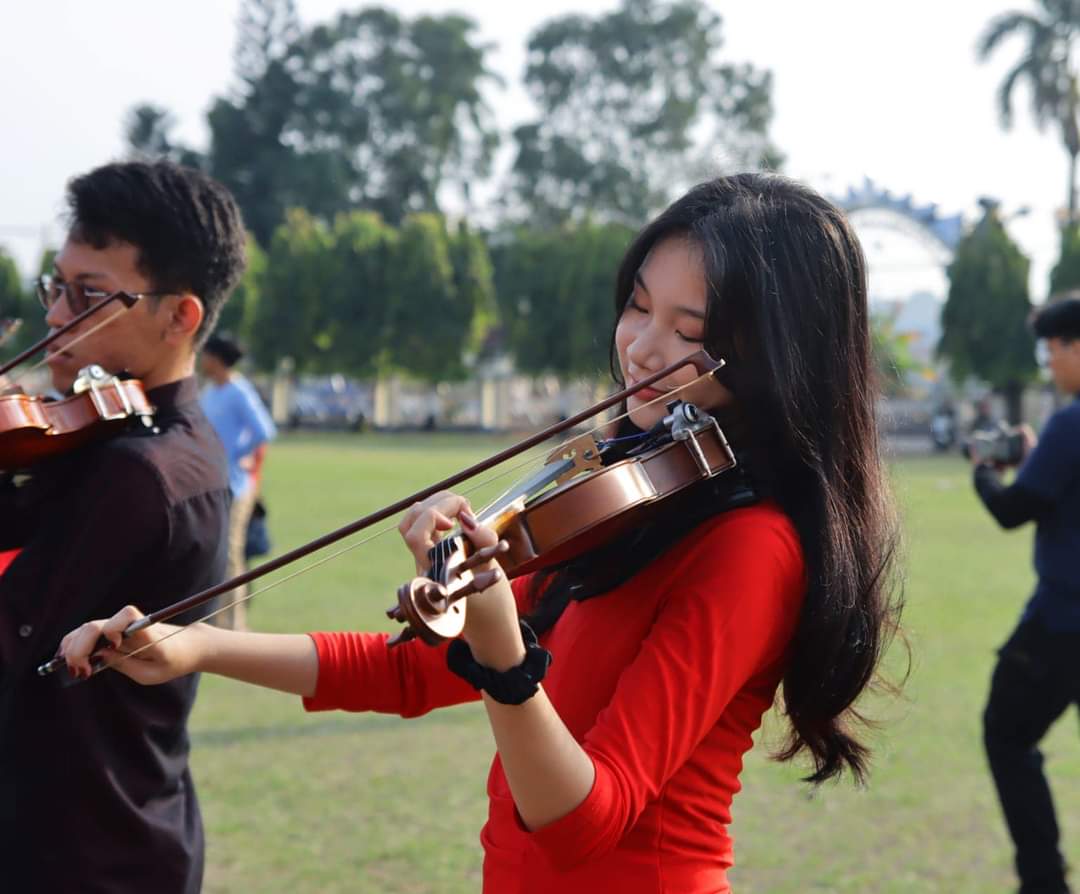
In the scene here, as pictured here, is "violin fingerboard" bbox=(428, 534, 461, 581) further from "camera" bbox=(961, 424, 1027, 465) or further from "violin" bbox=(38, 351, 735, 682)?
"camera" bbox=(961, 424, 1027, 465)

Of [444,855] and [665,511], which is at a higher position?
[665,511]

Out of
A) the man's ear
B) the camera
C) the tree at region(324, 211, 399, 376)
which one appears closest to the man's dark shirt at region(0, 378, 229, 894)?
the man's ear

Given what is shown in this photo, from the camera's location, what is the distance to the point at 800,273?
70.8 inches

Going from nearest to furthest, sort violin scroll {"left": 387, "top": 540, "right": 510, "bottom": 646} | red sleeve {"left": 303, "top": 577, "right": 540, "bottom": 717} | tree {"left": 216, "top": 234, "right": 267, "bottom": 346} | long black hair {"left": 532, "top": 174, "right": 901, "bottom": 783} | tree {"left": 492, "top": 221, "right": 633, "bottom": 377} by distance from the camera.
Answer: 1. violin scroll {"left": 387, "top": 540, "right": 510, "bottom": 646}
2. long black hair {"left": 532, "top": 174, "right": 901, "bottom": 783}
3. red sleeve {"left": 303, "top": 577, "right": 540, "bottom": 717}
4. tree {"left": 492, "top": 221, "right": 633, "bottom": 377}
5. tree {"left": 216, "top": 234, "right": 267, "bottom": 346}

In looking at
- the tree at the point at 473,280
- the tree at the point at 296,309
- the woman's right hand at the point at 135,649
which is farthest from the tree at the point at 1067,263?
the woman's right hand at the point at 135,649

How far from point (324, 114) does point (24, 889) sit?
59.1 m

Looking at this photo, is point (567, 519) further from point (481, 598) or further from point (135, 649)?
point (135, 649)

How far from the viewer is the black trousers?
13.3 ft

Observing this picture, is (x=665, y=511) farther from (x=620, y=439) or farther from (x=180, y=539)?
(x=180, y=539)

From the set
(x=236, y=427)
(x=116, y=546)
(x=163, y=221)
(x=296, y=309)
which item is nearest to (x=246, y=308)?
(x=296, y=309)

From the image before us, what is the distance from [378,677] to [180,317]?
0.90 meters

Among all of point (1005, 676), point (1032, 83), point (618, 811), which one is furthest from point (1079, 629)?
point (1032, 83)

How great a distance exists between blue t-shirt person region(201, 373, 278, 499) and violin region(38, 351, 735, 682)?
593cm

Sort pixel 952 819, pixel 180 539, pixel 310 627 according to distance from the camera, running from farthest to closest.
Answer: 1. pixel 310 627
2. pixel 952 819
3. pixel 180 539
